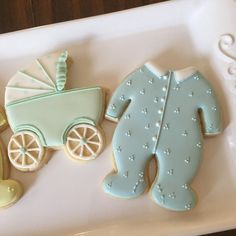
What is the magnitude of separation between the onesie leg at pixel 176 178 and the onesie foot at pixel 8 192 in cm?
20

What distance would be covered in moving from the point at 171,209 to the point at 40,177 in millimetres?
202

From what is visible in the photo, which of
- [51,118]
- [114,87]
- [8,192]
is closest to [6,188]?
[8,192]

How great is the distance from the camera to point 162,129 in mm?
719

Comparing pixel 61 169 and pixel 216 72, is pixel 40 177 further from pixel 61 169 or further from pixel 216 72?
pixel 216 72

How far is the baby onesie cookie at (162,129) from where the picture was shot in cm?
70

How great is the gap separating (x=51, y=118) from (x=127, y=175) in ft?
0.47

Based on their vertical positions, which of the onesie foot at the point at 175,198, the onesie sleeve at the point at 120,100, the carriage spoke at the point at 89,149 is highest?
the onesie sleeve at the point at 120,100

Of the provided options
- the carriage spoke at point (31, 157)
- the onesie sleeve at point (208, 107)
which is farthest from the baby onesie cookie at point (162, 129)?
the carriage spoke at point (31, 157)

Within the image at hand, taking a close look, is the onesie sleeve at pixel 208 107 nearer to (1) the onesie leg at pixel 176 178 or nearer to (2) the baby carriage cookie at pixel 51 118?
(1) the onesie leg at pixel 176 178

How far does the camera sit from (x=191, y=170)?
2.30 feet

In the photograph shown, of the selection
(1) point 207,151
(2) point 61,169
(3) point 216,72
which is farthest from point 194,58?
(2) point 61,169

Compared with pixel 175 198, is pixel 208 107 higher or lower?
higher

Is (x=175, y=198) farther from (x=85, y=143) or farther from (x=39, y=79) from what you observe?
(x=39, y=79)

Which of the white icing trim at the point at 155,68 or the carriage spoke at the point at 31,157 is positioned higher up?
the white icing trim at the point at 155,68
